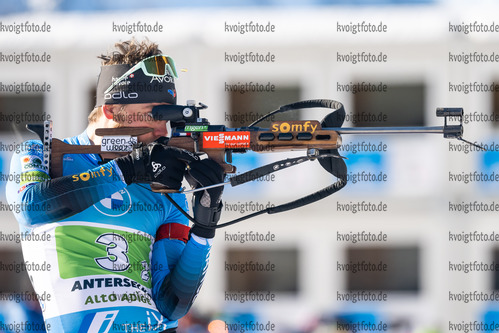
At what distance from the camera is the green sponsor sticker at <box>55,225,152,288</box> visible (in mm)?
3309

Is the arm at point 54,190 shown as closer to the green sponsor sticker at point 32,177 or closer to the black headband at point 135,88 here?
the green sponsor sticker at point 32,177

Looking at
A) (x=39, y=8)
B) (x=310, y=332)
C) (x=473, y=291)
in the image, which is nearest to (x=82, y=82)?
(x=39, y=8)

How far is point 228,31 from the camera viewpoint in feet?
40.5

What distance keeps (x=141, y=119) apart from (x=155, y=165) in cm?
33

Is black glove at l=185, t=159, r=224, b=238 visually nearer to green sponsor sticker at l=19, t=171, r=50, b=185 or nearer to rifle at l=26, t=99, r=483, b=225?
rifle at l=26, t=99, r=483, b=225

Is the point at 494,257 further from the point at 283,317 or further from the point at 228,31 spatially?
the point at 228,31

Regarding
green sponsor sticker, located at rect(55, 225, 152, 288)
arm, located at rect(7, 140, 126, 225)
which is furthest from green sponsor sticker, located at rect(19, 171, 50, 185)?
green sponsor sticker, located at rect(55, 225, 152, 288)

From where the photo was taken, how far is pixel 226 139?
3.46 m

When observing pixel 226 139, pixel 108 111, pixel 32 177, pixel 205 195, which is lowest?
pixel 205 195

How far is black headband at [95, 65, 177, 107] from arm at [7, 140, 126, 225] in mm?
447

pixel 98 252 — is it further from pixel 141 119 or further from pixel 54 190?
pixel 141 119

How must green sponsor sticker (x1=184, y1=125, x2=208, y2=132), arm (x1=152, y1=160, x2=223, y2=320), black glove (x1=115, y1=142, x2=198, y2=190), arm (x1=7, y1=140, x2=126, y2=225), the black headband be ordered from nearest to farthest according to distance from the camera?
arm (x1=7, y1=140, x2=126, y2=225) < black glove (x1=115, y1=142, x2=198, y2=190) < arm (x1=152, y1=160, x2=223, y2=320) < green sponsor sticker (x1=184, y1=125, x2=208, y2=132) < the black headband

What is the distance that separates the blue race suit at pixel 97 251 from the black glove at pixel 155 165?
50 millimetres

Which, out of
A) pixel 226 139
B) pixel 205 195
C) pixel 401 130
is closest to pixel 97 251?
pixel 205 195
